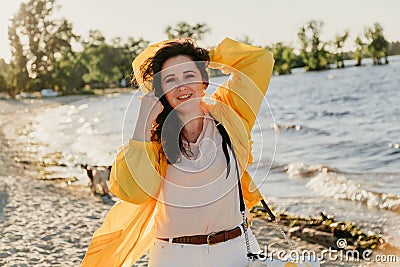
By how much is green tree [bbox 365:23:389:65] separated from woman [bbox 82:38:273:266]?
302ft

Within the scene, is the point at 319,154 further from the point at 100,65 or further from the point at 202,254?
the point at 100,65

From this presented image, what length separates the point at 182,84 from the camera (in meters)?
2.69

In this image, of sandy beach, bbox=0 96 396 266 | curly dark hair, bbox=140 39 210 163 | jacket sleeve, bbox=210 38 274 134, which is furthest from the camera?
sandy beach, bbox=0 96 396 266

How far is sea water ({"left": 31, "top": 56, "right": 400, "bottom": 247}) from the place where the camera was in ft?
24.8

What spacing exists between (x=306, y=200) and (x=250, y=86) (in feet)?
22.2

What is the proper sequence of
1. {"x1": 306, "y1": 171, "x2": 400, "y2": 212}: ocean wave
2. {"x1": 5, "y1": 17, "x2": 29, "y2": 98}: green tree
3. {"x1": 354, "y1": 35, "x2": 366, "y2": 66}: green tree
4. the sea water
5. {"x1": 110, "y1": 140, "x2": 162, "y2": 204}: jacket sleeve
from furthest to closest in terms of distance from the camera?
{"x1": 354, "y1": 35, "x2": 366, "y2": 66}: green tree, {"x1": 5, "y1": 17, "x2": 29, "y2": 98}: green tree, {"x1": 306, "y1": 171, "x2": 400, "y2": 212}: ocean wave, the sea water, {"x1": 110, "y1": 140, "x2": 162, "y2": 204}: jacket sleeve

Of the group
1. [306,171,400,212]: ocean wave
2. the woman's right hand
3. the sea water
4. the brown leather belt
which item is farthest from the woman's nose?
[306,171,400,212]: ocean wave

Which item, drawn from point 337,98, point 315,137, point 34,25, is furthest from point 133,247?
point 34,25

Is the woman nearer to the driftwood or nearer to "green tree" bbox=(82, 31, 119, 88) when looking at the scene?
the driftwood

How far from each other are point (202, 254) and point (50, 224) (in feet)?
19.0

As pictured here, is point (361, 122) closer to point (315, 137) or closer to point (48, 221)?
point (315, 137)

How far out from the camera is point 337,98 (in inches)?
1563

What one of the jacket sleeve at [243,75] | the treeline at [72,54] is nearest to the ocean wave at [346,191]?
the jacket sleeve at [243,75]

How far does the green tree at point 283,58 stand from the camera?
104875 millimetres
